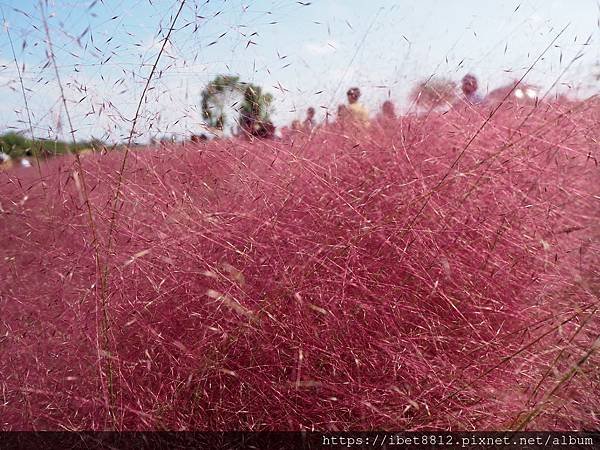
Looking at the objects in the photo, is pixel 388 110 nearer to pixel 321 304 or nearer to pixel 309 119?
pixel 309 119

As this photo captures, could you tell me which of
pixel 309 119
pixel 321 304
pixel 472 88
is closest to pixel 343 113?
pixel 309 119

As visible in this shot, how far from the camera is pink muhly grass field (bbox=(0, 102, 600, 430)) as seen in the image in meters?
1.45

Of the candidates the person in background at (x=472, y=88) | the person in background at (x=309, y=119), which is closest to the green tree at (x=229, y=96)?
the person in background at (x=309, y=119)

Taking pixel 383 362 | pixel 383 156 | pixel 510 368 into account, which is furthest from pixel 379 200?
pixel 510 368

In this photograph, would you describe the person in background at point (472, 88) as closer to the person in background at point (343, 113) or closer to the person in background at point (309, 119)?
the person in background at point (343, 113)

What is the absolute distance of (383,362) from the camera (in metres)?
1.52

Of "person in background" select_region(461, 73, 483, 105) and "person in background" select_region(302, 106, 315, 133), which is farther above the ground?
"person in background" select_region(461, 73, 483, 105)

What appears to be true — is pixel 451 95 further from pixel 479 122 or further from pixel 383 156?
pixel 383 156

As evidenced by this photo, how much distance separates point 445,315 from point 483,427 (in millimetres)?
351

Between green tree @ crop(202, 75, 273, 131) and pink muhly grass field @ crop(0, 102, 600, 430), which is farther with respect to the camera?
green tree @ crop(202, 75, 273, 131)

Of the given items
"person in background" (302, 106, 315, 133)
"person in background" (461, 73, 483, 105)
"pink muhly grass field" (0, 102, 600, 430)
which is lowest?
"pink muhly grass field" (0, 102, 600, 430)

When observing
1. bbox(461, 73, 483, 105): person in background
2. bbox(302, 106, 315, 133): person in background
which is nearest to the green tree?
bbox(302, 106, 315, 133): person in background

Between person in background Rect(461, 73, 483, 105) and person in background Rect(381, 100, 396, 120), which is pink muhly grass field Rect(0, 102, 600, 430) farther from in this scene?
person in background Rect(461, 73, 483, 105)

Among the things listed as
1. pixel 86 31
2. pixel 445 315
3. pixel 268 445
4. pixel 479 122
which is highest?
pixel 86 31
